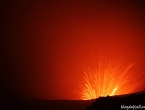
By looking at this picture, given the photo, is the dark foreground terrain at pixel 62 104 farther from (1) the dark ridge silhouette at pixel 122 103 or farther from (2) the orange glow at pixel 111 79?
(2) the orange glow at pixel 111 79

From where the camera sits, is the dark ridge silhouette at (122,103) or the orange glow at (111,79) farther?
the orange glow at (111,79)

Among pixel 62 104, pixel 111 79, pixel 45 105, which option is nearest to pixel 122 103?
pixel 62 104

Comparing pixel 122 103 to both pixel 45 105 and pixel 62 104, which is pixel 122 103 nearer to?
pixel 62 104

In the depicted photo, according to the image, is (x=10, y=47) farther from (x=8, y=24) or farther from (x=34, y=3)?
(x=34, y=3)

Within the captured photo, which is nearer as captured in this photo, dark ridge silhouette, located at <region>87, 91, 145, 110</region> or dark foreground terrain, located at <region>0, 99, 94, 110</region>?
dark ridge silhouette, located at <region>87, 91, 145, 110</region>

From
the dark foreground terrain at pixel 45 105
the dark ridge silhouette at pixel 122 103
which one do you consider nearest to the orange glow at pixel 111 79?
the dark foreground terrain at pixel 45 105

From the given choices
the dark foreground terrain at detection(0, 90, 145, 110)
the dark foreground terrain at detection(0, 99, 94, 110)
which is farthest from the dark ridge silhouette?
the dark foreground terrain at detection(0, 99, 94, 110)

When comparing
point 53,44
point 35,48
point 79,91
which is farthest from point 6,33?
point 79,91

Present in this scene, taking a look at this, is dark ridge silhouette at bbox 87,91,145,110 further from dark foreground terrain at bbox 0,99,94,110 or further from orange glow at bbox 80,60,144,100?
orange glow at bbox 80,60,144,100
